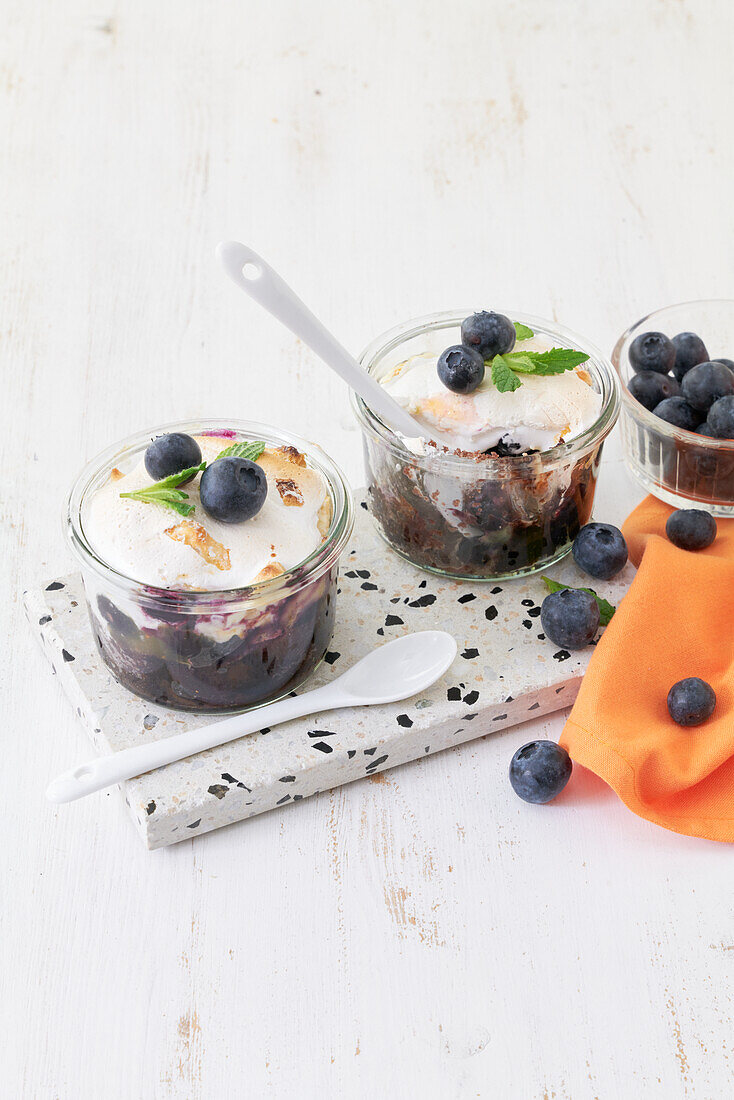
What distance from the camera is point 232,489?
1.68 meters

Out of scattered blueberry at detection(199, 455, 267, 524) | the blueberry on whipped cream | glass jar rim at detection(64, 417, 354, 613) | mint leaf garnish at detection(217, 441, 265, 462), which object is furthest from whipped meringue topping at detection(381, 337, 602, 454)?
scattered blueberry at detection(199, 455, 267, 524)

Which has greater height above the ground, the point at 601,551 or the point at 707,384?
the point at 707,384

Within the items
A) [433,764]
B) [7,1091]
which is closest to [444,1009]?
[433,764]

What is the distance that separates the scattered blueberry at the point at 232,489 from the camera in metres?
1.68

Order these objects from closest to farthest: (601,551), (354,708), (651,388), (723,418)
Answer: (354,708) → (601,551) → (723,418) → (651,388)

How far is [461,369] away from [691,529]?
56 centimetres

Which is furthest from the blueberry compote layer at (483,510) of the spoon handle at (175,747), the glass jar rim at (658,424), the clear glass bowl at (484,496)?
the spoon handle at (175,747)

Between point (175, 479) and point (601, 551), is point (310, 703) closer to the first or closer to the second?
point (175, 479)

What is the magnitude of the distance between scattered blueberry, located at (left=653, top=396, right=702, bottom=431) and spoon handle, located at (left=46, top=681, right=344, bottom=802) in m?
0.91

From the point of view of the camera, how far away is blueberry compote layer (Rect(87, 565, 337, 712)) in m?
1.71

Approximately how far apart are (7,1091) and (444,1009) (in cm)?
57

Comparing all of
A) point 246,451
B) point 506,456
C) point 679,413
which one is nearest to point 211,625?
point 246,451

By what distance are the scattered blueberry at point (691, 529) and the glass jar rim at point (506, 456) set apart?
0.25 metres

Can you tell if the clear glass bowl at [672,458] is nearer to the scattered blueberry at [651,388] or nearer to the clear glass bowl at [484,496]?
the scattered blueberry at [651,388]
